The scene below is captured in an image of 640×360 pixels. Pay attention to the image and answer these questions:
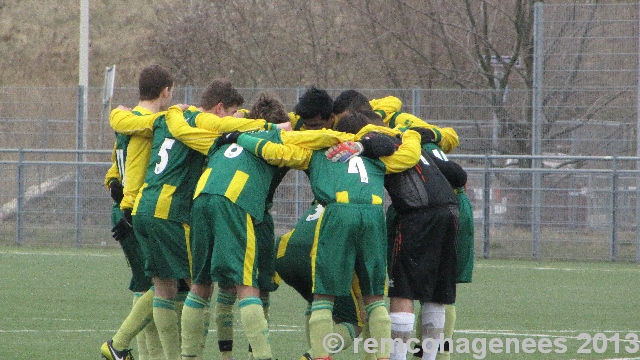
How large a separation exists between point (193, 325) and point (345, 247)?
1074 millimetres

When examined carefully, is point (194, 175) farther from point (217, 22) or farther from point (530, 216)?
point (217, 22)

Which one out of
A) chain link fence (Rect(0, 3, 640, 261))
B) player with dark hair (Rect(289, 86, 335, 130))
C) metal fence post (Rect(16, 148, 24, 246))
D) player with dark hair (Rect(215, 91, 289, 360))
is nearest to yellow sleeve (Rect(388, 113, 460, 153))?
player with dark hair (Rect(289, 86, 335, 130))

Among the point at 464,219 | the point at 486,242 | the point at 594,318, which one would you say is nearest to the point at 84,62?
the point at 486,242

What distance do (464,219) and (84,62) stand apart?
54.2ft

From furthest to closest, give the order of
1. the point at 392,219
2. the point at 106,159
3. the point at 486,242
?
the point at 106,159
the point at 486,242
the point at 392,219

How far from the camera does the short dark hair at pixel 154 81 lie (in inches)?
291

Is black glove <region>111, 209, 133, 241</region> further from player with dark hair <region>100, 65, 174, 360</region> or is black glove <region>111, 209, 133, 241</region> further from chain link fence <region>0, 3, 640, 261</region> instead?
chain link fence <region>0, 3, 640, 261</region>

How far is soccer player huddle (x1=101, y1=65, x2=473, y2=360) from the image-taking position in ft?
21.5

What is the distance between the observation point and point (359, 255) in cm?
658

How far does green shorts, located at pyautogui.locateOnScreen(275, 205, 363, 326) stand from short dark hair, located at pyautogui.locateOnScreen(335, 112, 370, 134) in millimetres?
532

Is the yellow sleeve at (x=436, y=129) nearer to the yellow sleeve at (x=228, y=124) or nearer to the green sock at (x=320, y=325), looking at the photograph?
the yellow sleeve at (x=228, y=124)

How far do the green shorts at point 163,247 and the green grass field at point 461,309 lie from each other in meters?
1.08

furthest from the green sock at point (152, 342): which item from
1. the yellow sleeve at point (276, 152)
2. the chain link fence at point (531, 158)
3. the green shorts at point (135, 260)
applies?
the chain link fence at point (531, 158)

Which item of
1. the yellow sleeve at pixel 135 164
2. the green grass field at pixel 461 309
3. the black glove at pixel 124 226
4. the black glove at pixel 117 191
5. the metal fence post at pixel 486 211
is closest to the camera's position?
the yellow sleeve at pixel 135 164
